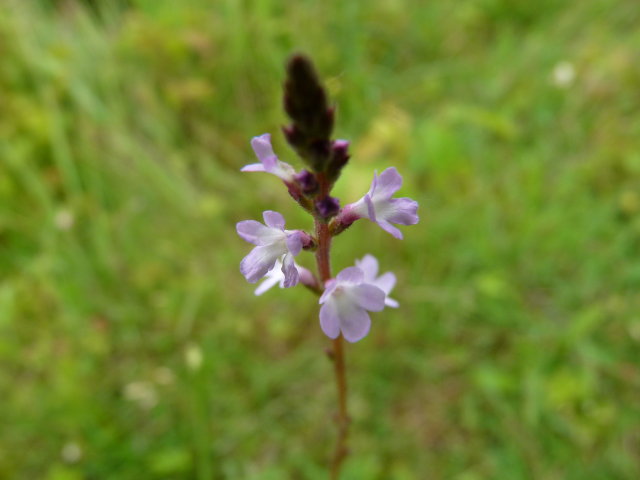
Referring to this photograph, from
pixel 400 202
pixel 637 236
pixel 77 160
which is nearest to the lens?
pixel 400 202

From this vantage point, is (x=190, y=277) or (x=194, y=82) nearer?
(x=190, y=277)

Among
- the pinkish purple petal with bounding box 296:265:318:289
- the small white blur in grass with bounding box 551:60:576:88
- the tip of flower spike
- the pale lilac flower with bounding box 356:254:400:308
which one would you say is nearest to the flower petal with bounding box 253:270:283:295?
the pinkish purple petal with bounding box 296:265:318:289

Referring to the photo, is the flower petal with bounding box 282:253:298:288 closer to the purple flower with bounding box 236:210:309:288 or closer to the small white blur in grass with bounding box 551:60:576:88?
the purple flower with bounding box 236:210:309:288

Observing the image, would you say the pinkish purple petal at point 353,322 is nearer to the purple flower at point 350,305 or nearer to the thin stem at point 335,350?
the purple flower at point 350,305

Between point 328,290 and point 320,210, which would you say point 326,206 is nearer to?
point 320,210

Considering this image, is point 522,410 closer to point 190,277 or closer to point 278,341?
point 278,341

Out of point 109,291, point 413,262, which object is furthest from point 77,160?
point 413,262
